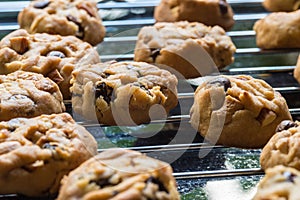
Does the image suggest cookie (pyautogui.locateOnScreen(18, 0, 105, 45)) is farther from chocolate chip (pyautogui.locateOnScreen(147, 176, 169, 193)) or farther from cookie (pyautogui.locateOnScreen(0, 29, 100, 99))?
chocolate chip (pyautogui.locateOnScreen(147, 176, 169, 193))

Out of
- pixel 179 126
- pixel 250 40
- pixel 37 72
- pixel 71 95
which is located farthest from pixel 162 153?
pixel 250 40

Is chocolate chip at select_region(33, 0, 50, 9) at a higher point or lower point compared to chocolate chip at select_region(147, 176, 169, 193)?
higher

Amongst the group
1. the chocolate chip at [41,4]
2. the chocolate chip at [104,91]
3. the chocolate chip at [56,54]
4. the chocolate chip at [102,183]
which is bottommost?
the chocolate chip at [104,91]

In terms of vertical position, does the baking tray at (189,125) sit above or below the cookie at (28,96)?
below

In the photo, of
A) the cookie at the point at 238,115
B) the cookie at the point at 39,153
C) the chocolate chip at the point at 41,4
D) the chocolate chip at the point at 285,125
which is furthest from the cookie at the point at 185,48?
the cookie at the point at 39,153

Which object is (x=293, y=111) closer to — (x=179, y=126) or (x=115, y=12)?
(x=179, y=126)

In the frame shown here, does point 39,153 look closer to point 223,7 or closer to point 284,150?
point 284,150

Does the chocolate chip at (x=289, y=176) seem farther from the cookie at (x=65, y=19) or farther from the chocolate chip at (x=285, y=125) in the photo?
the cookie at (x=65, y=19)

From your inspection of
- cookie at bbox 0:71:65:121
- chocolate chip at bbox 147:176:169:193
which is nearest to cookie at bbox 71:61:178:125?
cookie at bbox 0:71:65:121
